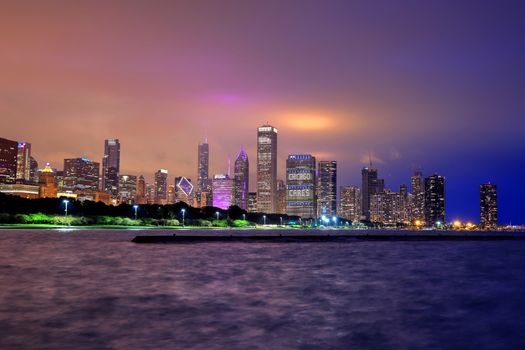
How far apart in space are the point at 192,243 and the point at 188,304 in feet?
276

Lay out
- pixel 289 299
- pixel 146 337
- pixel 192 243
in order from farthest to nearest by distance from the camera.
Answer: pixel 192 243, pixel 289 299, pixel 146 337

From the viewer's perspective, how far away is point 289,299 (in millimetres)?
34656

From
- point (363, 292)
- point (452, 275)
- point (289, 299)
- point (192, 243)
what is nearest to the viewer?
point (289, 299)

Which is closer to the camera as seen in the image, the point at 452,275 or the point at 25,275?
the point at 25,275

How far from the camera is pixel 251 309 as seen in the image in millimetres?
30203

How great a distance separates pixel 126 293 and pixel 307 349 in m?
19.6

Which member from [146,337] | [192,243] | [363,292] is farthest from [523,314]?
[192,243]

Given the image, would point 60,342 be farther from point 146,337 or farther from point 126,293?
point 126,293

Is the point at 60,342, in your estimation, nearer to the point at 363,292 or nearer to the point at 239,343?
the point at 239,343

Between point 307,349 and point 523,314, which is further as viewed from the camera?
point 523,314

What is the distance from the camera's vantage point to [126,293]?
36250mm

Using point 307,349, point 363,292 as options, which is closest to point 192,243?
point 363,292

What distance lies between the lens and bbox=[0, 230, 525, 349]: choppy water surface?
22.1m

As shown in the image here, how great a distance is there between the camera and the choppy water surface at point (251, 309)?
22.1 metres
